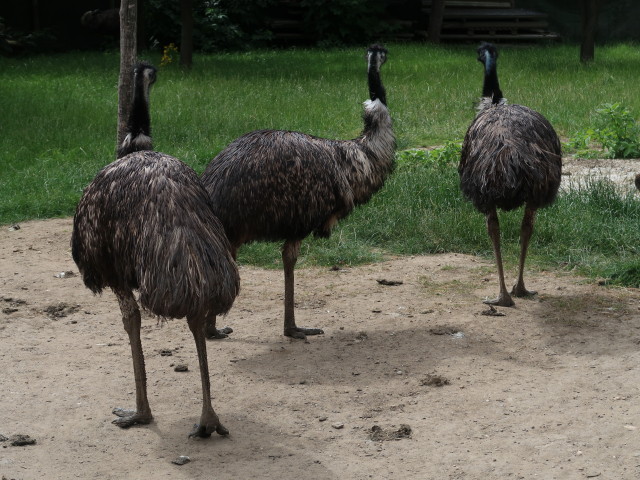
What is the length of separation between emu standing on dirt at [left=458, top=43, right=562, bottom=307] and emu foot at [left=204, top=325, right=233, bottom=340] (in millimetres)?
1757

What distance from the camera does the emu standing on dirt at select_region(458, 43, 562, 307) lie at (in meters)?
6.62

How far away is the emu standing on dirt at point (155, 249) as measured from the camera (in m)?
4.57

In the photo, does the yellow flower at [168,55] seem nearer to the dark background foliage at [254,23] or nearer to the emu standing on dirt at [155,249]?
the dark background foliage at [254,23]

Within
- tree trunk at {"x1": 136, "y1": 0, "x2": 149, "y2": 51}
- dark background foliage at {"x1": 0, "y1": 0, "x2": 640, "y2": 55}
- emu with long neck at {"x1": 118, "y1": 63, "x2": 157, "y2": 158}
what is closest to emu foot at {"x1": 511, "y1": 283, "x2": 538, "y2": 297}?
emu with long neck at {"x1": 118, "y1": 63, "x2": 157, "y2": 158}

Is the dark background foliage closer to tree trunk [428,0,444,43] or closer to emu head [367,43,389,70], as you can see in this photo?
tree trunk [428,0,444,43]

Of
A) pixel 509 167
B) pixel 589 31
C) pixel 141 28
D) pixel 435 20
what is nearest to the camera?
pixel 509 167

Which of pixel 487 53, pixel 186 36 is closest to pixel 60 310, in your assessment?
pixel 487 53

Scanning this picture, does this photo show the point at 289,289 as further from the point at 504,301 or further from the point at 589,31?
the point at 589,31

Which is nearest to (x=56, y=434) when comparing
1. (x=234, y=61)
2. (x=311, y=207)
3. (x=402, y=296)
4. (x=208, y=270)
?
(x=208, y=270)

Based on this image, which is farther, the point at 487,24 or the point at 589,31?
the point at 487,24

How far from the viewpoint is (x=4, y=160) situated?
34.3ft

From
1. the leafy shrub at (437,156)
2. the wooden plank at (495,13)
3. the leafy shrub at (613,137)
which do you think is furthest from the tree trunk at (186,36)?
the leafy shrub at (613,137)

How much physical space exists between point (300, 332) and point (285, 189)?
2.94 ft

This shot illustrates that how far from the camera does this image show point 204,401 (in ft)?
15.7
